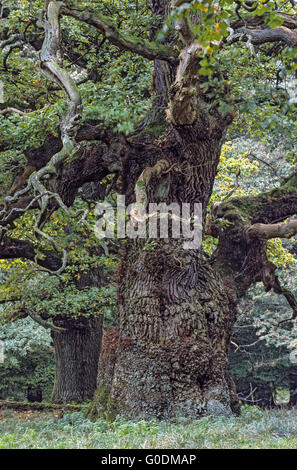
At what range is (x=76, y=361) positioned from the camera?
1641 cm

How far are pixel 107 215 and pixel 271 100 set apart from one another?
4243mm

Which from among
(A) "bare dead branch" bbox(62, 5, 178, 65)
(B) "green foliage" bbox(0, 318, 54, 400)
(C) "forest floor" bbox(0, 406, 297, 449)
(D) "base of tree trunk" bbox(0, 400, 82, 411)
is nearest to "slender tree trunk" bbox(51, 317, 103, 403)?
(D) "base of tree trunk" bbox(0, 400, 82, 411)

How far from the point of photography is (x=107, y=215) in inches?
470

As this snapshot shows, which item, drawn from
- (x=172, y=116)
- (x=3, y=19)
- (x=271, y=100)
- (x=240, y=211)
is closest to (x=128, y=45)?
(x=172, y=116)

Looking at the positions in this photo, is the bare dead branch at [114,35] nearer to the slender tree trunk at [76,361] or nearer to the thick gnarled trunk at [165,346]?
the thick gnarled trunk at [165,346]

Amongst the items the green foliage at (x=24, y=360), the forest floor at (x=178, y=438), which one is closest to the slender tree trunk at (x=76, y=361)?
the green foliage at (x=24, y=360)

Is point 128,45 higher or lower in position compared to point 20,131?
higher

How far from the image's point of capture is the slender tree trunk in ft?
53.5

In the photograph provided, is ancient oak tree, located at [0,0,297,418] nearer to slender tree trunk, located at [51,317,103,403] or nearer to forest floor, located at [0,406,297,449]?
forest floor, located at [0,406,297,449]

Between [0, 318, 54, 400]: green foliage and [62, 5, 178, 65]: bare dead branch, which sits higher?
[62, 5, 178, 65]: bare dead branch

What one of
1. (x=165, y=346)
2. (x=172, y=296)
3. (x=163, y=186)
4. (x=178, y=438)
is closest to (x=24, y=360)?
(x=172, y=296)

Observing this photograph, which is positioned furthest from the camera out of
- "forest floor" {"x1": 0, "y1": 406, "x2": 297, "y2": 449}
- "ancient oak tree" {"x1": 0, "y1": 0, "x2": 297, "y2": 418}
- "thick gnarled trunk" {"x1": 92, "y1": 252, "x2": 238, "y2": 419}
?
"thick gnarled trunk" {"x1": 92, "y1": 252, "x2": 238, "y2": 419}

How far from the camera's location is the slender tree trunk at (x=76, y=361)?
53.5 ft
